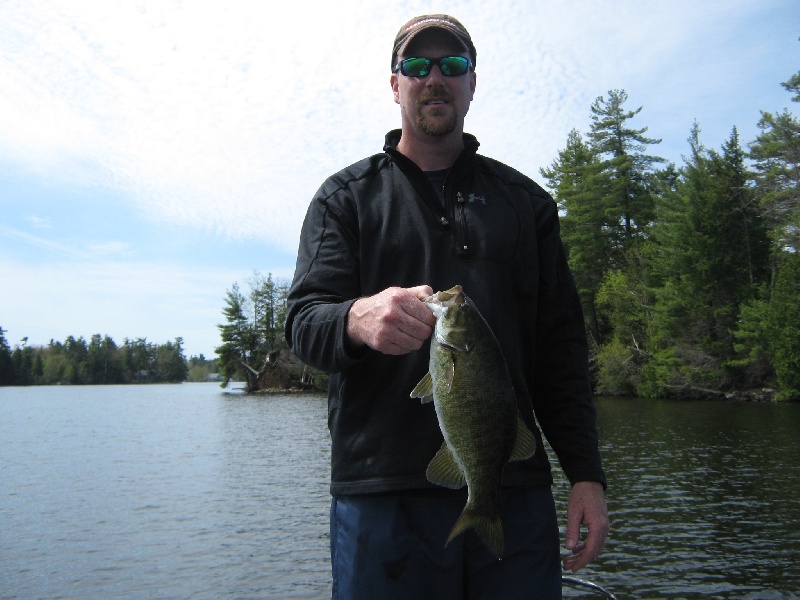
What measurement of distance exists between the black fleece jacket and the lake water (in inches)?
335

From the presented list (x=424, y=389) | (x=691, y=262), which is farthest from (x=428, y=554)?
(x=691, y=262)

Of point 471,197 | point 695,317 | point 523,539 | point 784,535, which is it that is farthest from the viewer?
point 695,317

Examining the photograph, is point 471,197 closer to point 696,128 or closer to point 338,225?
point 338,225

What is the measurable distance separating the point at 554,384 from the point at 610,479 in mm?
15853

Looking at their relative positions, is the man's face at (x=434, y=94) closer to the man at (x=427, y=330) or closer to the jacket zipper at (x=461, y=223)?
the man at (x=427, y=330)

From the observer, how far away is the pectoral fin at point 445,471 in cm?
234

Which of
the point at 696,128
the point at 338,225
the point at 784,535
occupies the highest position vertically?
the point at 696,128

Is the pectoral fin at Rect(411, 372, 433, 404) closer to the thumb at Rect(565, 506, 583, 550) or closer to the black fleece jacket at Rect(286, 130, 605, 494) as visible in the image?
the black fleece jacket at Rect(286, 130, 605, 494)

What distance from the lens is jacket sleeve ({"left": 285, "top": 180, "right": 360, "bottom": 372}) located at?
227 centimetres

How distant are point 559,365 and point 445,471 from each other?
86cm

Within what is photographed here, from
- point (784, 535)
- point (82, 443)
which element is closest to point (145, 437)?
point (82, 443)

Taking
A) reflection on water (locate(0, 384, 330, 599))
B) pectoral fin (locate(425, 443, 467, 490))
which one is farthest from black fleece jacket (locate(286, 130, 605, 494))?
reflection on water (locate(0, 384, 330, 599))

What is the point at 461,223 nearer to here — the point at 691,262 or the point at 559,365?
the point at 559,365

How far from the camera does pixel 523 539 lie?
253 cm
